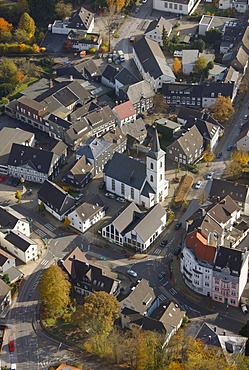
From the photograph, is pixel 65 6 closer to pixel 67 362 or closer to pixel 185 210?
pixel 185 210

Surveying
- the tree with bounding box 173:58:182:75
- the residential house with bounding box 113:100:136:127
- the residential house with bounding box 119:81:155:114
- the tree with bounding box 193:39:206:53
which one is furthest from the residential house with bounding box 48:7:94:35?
the residential house with bounding box 113:100:136:127

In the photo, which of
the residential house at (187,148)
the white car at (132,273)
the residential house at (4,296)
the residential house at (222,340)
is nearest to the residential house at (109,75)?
the residential house at (187,148)

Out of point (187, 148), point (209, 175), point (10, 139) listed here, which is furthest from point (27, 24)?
point (209, 175)

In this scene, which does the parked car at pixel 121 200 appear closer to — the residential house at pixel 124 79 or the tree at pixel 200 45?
the residential house at pixel 124 79

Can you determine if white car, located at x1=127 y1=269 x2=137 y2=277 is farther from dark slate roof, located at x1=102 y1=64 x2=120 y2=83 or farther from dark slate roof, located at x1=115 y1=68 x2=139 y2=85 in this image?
dark slate roof, located at x1=102 y1=64 x2=120 y2=83

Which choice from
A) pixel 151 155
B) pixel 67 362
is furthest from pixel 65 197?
pixel 67 362
